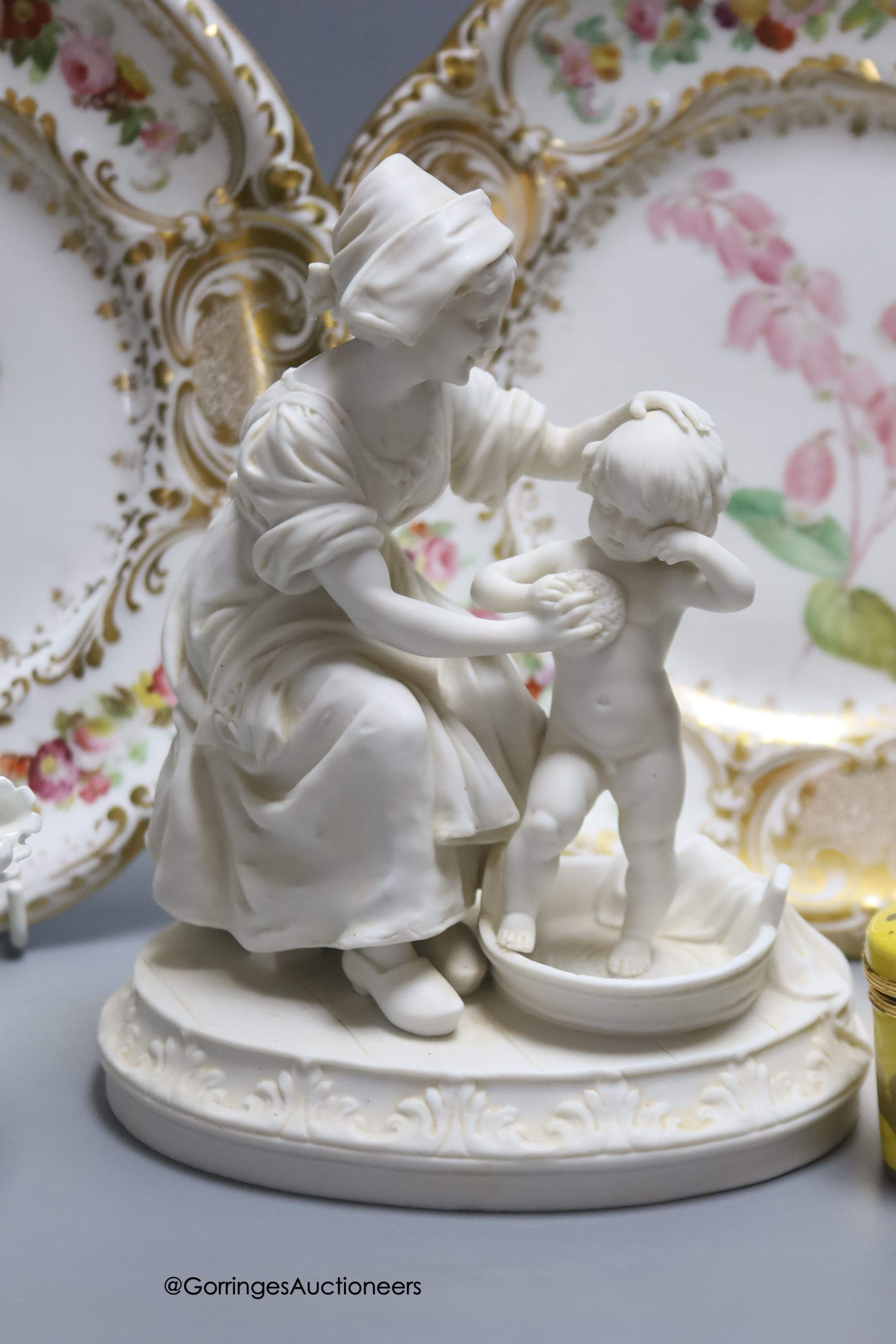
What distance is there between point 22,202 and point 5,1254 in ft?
5.31

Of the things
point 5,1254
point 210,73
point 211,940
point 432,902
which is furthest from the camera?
point 210,73

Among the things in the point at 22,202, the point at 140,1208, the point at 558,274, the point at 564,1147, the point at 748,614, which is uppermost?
the point at 22,202

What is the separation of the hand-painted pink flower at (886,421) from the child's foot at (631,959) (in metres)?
1.08

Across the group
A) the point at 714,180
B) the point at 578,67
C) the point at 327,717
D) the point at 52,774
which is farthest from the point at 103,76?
the point at 327,717

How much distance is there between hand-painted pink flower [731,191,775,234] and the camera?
2.73m

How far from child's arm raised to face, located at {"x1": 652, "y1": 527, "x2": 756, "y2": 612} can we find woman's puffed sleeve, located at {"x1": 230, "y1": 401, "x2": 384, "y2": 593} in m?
0.31

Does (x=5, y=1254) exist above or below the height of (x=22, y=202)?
below

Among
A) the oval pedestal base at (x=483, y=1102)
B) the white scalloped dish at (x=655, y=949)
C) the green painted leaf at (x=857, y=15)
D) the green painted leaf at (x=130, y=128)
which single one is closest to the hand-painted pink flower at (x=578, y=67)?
the green painted leaf at (x=857, y=15)

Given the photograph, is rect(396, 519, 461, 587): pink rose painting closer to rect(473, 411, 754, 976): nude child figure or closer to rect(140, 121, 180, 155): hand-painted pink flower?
rect(140, 121, 180, 155): hand-painted pink flower

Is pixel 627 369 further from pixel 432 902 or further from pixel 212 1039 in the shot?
pixel 212 1039

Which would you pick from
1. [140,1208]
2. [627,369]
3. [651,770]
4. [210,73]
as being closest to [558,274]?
[627,369]

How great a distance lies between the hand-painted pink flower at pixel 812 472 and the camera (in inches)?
107

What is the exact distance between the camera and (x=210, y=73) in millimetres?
2617

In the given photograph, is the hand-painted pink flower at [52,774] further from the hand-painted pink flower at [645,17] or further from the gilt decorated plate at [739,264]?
the hand-painted pink flower at [645,17]
